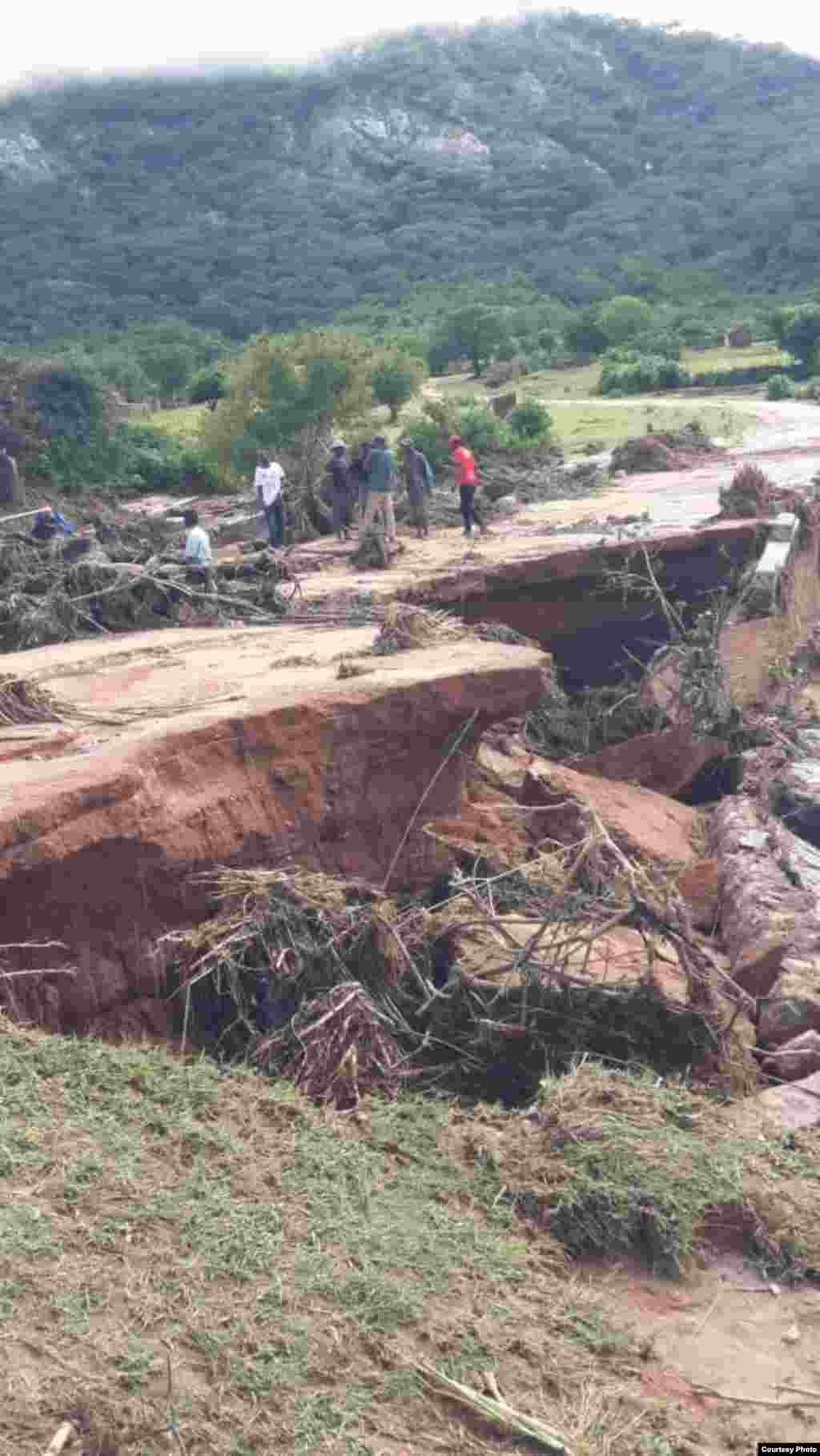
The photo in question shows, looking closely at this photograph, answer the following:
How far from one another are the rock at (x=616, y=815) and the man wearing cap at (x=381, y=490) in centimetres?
552

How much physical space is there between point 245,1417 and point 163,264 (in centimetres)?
8006

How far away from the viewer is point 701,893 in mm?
9477

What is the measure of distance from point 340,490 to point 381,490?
7.82 ft

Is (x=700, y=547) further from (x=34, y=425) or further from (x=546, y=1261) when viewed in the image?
(x=34, y=425)

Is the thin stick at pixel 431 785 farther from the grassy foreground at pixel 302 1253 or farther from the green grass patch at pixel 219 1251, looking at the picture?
the green grass patch at pixel 219 1251

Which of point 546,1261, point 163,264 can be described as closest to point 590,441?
point 546,1261

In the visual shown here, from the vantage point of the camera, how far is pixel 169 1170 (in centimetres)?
536

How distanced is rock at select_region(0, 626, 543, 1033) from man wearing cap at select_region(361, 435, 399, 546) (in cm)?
632

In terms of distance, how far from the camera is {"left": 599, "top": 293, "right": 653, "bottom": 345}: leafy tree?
46938 mm

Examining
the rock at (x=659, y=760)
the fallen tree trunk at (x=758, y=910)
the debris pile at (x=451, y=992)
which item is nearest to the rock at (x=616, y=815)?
the fallen tree trunk at (x=758, y=910)

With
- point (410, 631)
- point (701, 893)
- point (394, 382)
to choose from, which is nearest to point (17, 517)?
point (410, 631)

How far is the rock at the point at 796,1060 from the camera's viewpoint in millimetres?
7410

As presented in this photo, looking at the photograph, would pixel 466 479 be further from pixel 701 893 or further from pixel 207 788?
pixel 207 788

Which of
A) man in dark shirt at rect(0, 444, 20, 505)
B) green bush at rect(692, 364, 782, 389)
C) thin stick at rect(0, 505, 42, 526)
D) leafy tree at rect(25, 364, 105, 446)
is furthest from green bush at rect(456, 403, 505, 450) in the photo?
green bush at rect(692, 364, 782, 389)
